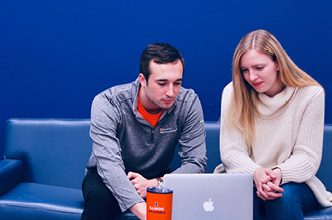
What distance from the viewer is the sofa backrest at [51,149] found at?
2.26 meters

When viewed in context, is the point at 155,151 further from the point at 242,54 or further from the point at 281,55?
the point at 281,55

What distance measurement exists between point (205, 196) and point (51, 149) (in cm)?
133

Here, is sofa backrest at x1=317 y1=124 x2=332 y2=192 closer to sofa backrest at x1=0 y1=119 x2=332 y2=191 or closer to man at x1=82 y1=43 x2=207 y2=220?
sofa backrest at x1=0 y1=119 x2=332 y2=191

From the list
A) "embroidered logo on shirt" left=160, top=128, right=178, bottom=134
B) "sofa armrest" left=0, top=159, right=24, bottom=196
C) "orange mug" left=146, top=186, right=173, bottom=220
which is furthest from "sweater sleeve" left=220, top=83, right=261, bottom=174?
"sofa armrest" left=0, top=159, right=24, bottom=196

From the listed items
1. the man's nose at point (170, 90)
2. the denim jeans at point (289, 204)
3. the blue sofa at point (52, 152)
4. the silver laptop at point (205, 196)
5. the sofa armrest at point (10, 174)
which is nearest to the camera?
the silver laptop at point (205, 196)

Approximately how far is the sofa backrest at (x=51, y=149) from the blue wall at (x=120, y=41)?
0.94 ft

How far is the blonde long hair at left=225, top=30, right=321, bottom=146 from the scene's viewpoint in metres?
1.74

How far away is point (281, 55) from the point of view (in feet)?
5.71

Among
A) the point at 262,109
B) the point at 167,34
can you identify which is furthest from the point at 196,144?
the point at 167,34

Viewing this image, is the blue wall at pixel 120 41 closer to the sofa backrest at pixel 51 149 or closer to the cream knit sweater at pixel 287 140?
the sofa backrest at pixel 51 149

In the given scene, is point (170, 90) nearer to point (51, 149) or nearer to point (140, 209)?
point (140, 209)

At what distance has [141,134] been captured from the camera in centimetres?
188

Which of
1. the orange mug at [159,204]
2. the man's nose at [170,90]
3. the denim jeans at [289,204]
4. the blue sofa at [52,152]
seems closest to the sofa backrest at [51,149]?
the blue sofa at [52,152]

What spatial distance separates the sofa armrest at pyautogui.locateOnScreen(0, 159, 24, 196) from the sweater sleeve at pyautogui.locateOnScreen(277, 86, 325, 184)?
160 cm
